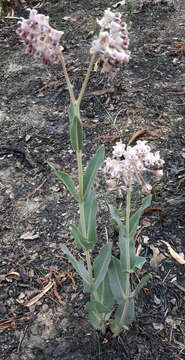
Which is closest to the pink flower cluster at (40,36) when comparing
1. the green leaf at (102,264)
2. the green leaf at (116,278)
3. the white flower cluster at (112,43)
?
the white flower cluster at (112,43)

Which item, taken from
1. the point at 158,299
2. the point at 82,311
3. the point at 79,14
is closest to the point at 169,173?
the point at 158,299

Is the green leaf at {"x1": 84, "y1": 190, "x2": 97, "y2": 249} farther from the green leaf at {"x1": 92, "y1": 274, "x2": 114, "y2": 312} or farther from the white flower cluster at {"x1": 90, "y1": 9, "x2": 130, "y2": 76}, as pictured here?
the white flower cluster at {"x1": 90, "y1": 9, "x2": 130, "y2": 76}

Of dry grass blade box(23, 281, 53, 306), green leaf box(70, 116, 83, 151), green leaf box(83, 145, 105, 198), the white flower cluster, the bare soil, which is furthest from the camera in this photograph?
dry grass blade box(23, 281, 53, 306)

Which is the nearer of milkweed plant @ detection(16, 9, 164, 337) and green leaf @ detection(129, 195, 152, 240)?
milkweed plant @ detection(16, 9, 164, 337)

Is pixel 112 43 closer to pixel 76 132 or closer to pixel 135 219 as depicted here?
pixel 76 132

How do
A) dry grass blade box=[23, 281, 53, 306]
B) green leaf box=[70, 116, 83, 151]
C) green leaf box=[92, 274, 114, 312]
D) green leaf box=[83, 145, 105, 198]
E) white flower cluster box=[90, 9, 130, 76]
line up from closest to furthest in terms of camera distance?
1. white flower cluster box=[90, 9, 130, 76]
2. green leaf box=[70, 116, 83, 151]
3. green leaf box=[83, 145, 105, 198]
4. green leaf box=[92, 274, 114, 312]
5. dry grass blade box=[23, 281, 53, 306]

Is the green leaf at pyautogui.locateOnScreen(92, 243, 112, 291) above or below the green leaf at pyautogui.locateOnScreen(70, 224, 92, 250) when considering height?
below

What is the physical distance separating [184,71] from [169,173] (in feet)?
4.72

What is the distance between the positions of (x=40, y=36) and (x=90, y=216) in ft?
3.06

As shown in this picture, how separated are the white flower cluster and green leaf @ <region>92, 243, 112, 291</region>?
866mm

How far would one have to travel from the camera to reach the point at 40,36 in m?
1.53

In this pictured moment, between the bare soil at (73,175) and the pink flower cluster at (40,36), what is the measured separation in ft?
5.16

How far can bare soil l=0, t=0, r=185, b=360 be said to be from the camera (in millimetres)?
2410

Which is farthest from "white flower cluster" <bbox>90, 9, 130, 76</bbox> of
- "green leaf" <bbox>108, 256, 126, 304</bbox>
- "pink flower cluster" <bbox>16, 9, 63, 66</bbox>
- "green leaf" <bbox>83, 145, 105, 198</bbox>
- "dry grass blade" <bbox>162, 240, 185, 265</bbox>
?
"dry grass blade" <bbox>162, 240, 185, 265</bbox>
